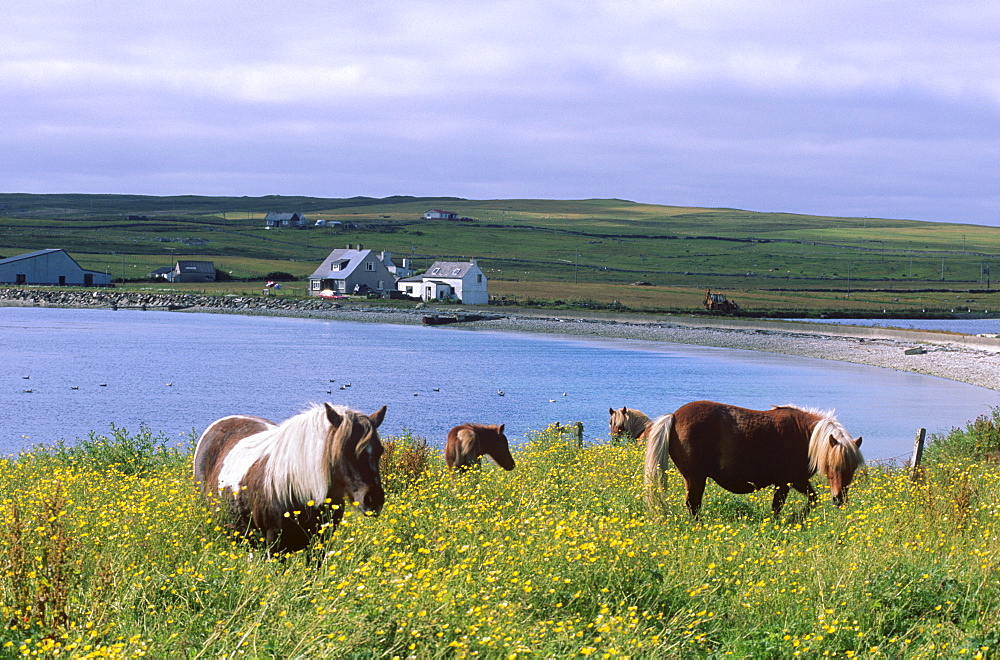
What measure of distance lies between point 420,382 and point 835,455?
4068 centimetres

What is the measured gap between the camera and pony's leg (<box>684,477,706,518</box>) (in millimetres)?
10664

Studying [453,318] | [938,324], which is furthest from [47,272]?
[938,324]

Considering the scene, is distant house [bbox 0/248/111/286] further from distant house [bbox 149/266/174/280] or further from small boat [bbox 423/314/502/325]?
small boat [bbox 423/314/502/325]

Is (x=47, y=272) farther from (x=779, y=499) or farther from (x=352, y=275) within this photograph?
(x=779, y=499)

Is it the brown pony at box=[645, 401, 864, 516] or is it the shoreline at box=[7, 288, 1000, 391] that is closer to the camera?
the brown pony at box=[645, 401, 864, 516]

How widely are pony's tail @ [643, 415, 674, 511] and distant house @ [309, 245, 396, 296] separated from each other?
356 feet

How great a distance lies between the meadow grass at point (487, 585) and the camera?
604 cm

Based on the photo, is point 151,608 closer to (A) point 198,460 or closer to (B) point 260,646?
(B) point 260,646

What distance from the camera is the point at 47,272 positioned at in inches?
5290

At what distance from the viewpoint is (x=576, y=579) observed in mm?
7355

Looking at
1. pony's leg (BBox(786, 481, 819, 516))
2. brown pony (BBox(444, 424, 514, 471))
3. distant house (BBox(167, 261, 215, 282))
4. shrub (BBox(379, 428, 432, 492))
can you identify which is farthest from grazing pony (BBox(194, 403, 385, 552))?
distant house (BBox(167, 261, 215, 282))

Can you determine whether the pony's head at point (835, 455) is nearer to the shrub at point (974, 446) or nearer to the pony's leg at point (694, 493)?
the pony's leg at point (694, 493)

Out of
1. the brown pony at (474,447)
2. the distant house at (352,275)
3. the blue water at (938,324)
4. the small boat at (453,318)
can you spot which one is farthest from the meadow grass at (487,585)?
the distant house at (352,275)

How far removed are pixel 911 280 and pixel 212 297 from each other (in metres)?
115
